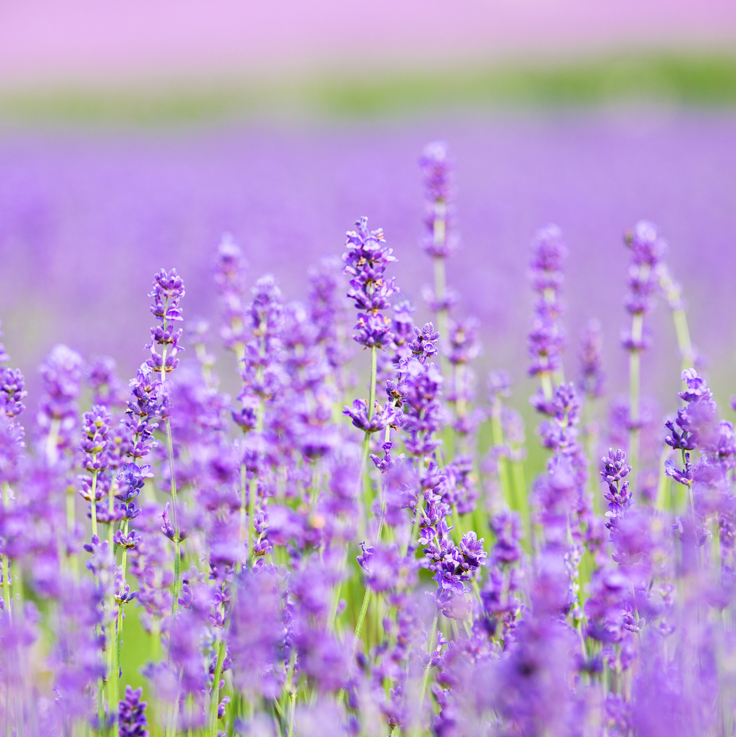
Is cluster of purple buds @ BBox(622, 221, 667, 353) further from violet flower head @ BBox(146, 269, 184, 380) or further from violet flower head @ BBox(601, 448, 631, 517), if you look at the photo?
violet flower head @ BBox(146, 269, 184, 380)

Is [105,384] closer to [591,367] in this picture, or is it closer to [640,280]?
[591,367]

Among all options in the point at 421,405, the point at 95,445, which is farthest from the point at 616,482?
the point at 95,445

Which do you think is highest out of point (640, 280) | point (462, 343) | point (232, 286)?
point (640, 280)

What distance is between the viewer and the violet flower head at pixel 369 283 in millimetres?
1442

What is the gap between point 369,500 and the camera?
2.37 m

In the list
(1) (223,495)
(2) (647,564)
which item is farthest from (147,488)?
(2) (647,564)

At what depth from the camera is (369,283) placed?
149 cm

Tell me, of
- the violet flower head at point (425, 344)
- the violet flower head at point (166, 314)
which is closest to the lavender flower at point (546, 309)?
the violet flower head at point (425, 344)

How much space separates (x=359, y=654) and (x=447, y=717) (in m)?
0.49

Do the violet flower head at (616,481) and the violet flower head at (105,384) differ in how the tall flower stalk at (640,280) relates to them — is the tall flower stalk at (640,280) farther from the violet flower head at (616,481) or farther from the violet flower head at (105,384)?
the violet flower head at (105,384)

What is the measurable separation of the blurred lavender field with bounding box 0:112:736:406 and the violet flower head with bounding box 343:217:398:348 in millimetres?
2004

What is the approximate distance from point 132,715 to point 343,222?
21.7ft

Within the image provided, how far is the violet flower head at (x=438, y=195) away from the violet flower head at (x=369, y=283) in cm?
106

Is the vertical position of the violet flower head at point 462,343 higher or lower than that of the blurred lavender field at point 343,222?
lower
